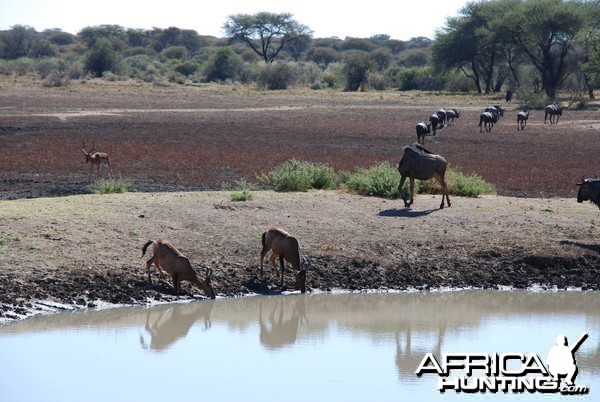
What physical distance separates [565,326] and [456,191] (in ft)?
22.9

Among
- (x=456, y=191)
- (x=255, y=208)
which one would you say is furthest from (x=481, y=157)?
(x=255, y=208)

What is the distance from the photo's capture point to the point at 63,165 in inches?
1028

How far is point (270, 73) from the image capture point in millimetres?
76000

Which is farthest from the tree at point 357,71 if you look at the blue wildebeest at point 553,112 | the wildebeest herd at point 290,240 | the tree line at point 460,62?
the wildebeest herd at point 290,240

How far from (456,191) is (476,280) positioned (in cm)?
478

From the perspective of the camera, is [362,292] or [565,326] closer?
[565,326]

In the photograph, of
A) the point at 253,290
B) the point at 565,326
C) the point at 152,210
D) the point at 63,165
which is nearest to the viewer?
the point at 565,326

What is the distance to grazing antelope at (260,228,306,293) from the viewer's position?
1372cm

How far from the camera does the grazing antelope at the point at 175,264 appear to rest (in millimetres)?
13195

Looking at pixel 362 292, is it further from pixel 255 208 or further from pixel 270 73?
pixel 270 73

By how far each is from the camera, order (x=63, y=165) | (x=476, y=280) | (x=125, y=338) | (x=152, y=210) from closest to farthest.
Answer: (x=125, y=338) < (x=476, y=280) < (x=152, y=210) < (x=63, y=165)

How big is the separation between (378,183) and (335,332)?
7014 mm

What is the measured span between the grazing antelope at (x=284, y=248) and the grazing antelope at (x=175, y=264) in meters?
0.92

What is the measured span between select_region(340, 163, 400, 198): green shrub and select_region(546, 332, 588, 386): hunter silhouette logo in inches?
310
